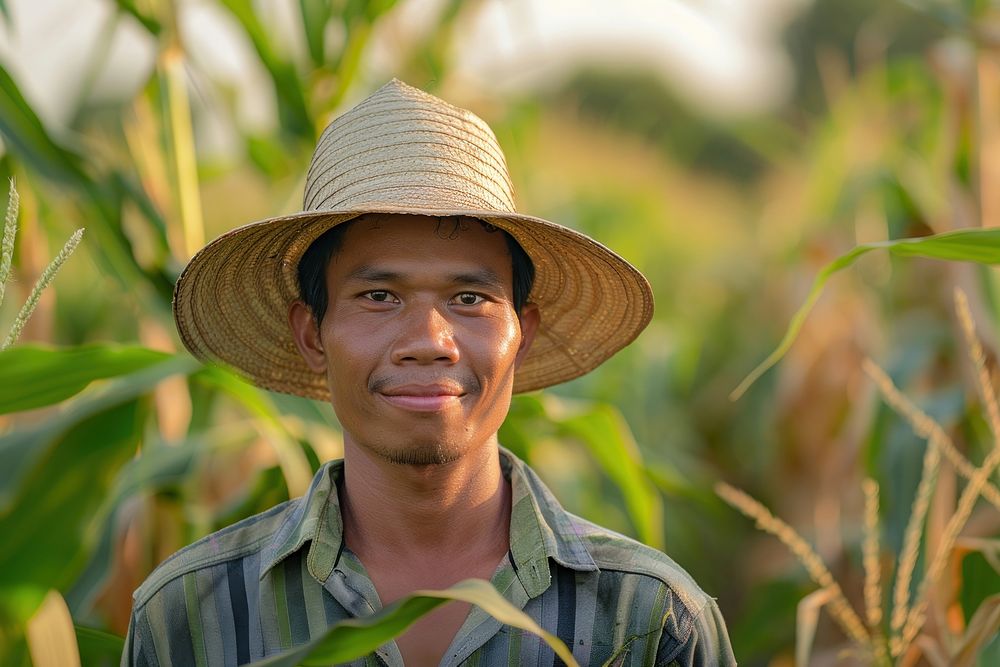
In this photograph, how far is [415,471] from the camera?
1386mm

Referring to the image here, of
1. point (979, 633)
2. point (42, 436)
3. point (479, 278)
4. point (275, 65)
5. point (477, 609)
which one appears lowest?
point (979, 633)

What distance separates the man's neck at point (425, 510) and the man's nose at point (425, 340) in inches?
5.1

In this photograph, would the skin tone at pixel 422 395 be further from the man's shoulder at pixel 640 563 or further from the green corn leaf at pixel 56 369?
the green corn leaf at pixel 56 369

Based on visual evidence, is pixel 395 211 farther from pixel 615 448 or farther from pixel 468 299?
pixel 615 448

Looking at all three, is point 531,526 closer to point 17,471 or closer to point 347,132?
point 347,132

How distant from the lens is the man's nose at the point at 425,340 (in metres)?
1.33

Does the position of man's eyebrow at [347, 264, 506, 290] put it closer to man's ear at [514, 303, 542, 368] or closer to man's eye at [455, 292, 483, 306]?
man's eye at [455, 292, 483, 306]

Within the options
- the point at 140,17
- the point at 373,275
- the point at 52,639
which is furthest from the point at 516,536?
the point at 140,17

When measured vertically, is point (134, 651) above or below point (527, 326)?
below

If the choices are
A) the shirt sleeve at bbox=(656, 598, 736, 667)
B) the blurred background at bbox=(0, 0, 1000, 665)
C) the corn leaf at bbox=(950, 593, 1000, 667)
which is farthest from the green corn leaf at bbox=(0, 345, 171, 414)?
the corn leaf at bbox=(950, 593, 1000, 667)

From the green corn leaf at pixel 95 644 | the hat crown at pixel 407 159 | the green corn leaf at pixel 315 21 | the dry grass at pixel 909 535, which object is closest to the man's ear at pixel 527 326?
the hat crown at pixel 407 159

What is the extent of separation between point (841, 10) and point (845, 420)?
79.2 ft

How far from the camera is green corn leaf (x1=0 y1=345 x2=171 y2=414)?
1.51m

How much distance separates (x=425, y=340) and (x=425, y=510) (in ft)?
0.68
